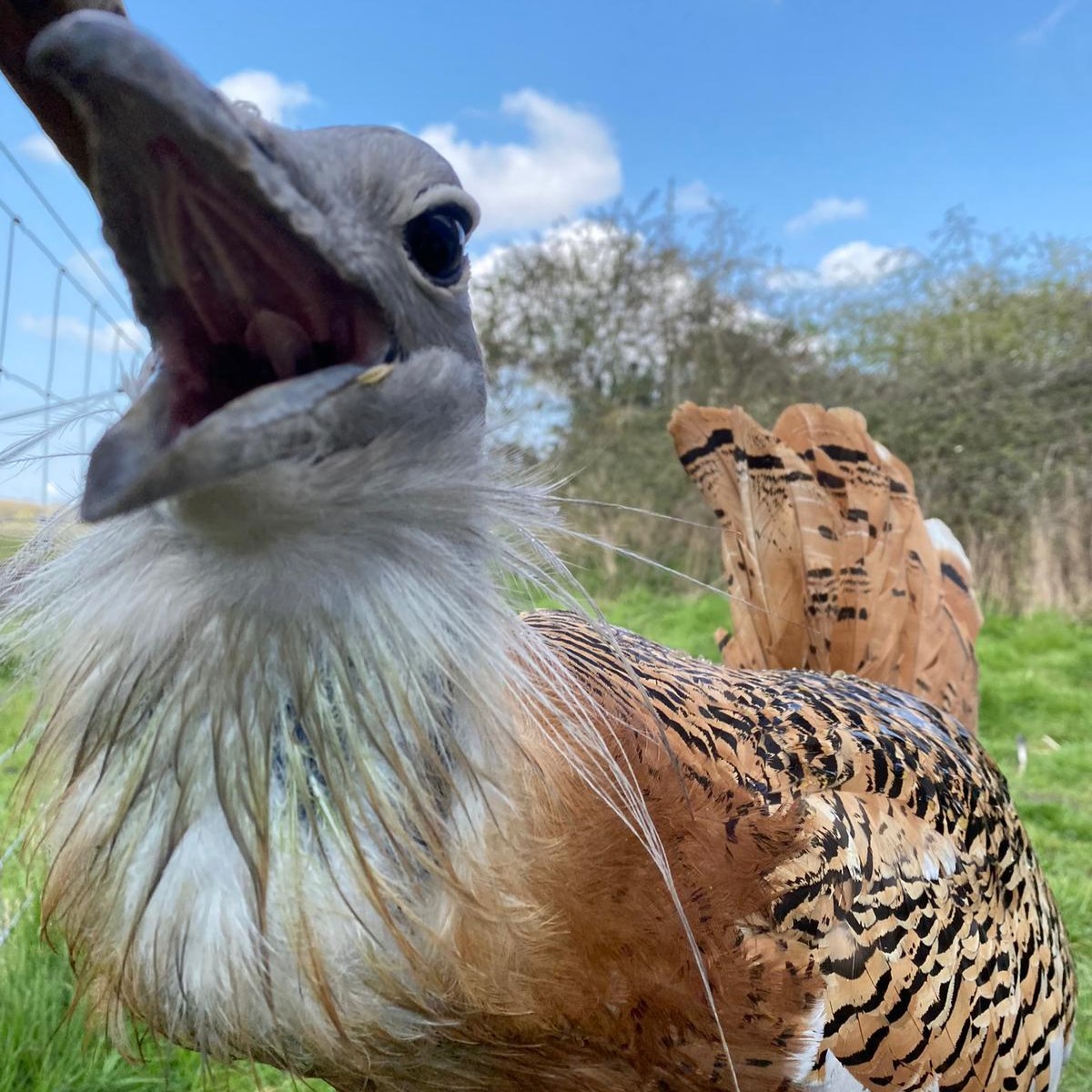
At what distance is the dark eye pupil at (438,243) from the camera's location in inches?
40.6

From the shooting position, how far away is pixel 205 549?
3.14ft

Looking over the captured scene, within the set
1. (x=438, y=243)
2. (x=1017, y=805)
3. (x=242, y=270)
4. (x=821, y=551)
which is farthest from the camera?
(x=1017, y=805)

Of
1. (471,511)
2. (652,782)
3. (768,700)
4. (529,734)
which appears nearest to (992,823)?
(768,700)

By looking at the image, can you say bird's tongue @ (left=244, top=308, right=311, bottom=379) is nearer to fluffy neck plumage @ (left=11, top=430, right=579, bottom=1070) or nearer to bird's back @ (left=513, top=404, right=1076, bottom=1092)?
fluffy neck plumage @ (left=11, top=430, right=579, bottom=1070)

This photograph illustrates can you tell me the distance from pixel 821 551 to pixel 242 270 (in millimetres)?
2461

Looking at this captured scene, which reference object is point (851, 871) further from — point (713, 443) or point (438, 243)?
point (713, 443)

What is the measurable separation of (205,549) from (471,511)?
31cm

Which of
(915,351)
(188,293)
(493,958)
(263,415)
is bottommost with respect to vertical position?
(493,958)

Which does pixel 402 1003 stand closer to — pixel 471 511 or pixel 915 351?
pixel 471 511

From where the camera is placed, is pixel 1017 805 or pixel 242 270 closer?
pixel 242 270

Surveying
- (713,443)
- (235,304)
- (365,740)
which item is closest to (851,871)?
(365,740)

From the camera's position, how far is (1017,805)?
470 cm

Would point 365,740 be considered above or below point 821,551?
below

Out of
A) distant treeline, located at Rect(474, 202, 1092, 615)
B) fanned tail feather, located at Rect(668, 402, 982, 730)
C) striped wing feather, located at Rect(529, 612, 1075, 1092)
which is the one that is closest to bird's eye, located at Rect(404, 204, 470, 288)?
striped wing feather, located at Rect(529, 612, 1075, 1092)
